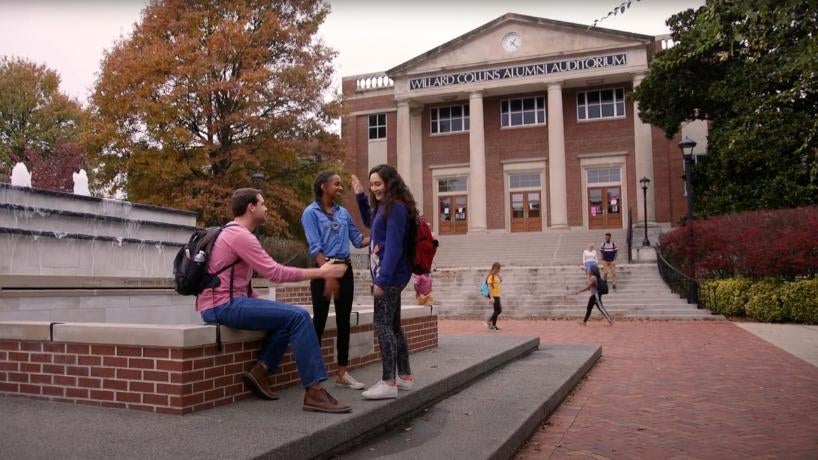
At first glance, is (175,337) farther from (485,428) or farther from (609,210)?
(609,210)

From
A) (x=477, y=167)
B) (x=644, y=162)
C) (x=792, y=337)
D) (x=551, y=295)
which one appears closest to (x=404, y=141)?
(x=477, y=167)

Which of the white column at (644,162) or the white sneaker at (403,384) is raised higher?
the white column at (644,162)

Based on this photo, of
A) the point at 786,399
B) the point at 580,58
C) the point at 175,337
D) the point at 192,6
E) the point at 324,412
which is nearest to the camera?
the point at 175,337

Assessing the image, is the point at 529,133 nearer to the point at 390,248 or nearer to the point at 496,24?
the point at 496,24

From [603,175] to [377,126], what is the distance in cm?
1342

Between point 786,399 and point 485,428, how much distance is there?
378 centimetres

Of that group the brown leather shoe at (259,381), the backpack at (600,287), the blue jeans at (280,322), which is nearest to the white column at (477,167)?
the backpack at (600,287)

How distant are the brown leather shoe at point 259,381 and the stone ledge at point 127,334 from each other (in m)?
0.22

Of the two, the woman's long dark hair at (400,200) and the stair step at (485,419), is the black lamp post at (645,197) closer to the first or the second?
the stair step at (485,419)

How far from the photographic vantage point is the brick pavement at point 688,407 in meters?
4.75

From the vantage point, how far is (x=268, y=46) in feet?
82.2

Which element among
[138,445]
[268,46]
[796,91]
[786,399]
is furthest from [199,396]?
[268,46]

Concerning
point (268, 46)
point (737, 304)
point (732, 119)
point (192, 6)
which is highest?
point (192, 6)

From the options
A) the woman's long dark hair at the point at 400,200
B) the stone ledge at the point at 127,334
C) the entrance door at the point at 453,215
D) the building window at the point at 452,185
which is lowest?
the stone ledge at the point at 127,334
